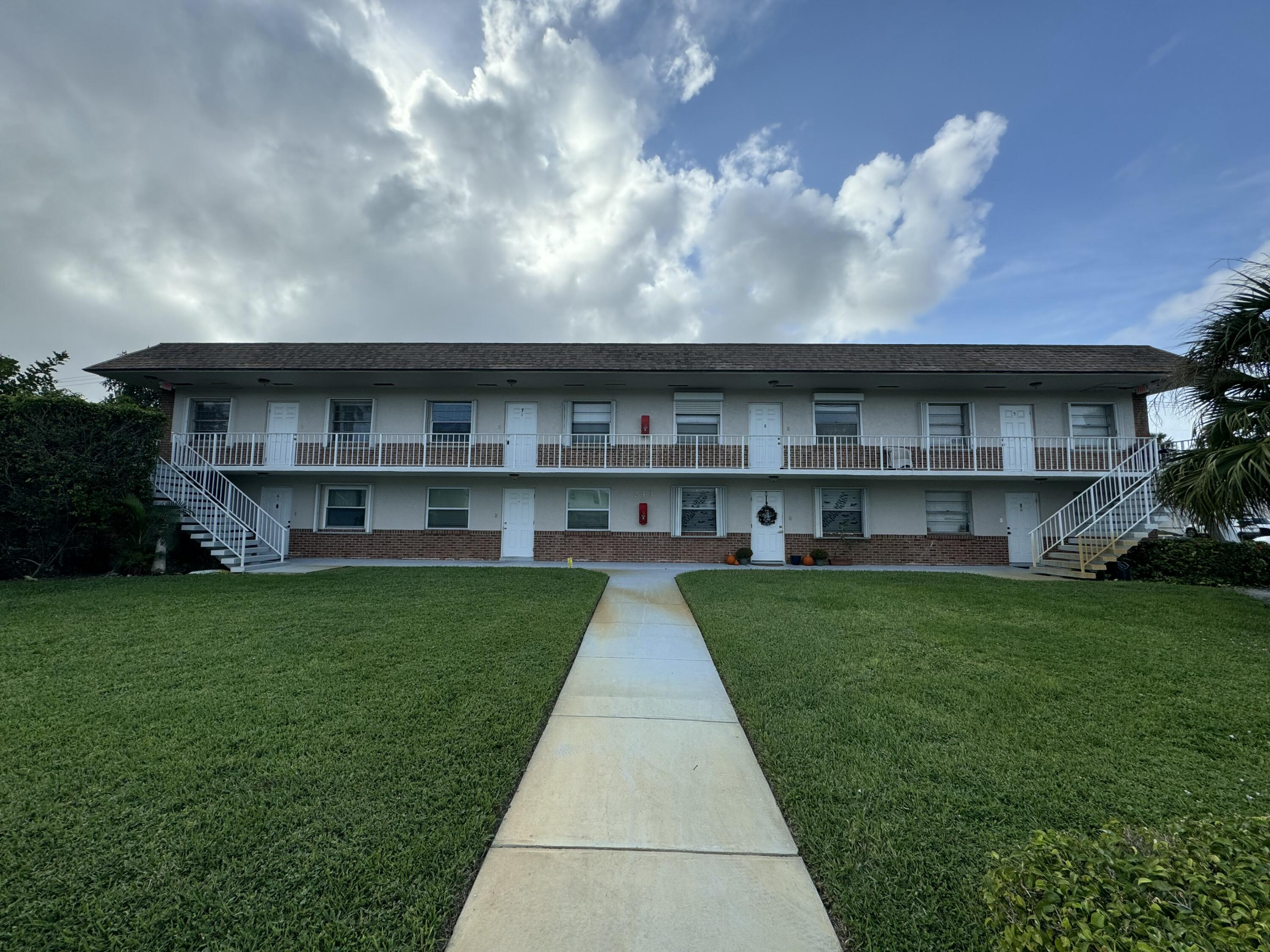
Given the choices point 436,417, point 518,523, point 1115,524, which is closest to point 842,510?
point 1115,524

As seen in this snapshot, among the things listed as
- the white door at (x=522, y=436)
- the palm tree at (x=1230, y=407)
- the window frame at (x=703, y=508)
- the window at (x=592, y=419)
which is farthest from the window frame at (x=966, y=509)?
the white door at (x=522, y=436)

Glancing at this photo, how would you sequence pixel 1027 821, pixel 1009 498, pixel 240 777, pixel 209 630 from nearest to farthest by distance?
pixel 1027 821, pixel 240 777, pixel 209 630, pixel 1009 498

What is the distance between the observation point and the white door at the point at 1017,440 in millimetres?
14164

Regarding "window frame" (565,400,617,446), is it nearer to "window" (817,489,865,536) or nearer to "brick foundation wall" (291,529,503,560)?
"brick foundation wall" (291,529,503,560)

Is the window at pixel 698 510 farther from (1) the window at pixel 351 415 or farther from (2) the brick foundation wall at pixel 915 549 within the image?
(1) the window at pixel 351 415

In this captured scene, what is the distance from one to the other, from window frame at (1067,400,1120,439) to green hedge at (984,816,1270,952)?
56.3ft

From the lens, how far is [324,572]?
11.6m

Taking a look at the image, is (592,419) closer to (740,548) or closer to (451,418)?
(451,418)

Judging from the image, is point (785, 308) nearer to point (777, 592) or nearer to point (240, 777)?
point (777, 592)

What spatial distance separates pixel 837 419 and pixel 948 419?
10.9ft

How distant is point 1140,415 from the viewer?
1484cm

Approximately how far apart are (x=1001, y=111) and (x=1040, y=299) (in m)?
5.03

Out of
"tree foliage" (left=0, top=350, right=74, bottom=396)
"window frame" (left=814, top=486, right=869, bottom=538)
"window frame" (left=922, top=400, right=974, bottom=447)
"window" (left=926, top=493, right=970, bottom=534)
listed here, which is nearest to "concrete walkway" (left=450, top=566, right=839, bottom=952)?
"window frame" (left=814, top=486, right=869, bottom=538)

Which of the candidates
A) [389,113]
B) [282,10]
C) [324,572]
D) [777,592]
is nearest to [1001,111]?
[777,592]
